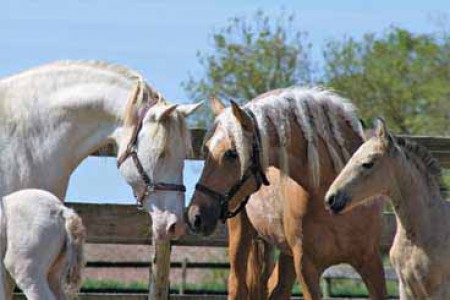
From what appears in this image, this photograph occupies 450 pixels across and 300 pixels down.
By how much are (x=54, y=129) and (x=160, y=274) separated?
1954 mm

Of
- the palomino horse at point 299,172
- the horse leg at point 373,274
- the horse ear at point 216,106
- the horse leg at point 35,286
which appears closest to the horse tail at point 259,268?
the palomino horse at point 299,172

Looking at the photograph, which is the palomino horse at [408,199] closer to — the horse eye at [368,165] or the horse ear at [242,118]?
the horse eye at [368,165]

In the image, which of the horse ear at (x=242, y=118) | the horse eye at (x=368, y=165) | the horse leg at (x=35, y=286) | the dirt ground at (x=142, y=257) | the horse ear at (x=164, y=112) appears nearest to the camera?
the horse leg at (x=35, y=286)

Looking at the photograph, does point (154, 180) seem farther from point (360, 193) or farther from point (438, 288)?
point (438, 288)

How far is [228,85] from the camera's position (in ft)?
91.8

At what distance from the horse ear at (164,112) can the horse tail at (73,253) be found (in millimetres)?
741

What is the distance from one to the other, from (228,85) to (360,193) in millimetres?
20315

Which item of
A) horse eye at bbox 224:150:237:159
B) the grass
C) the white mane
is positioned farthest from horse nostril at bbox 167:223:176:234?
the grass

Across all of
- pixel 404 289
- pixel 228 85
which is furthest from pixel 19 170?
pixel 228 85

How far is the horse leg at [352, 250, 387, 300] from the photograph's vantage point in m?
8.02

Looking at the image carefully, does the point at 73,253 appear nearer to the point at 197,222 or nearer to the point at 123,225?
the point at 197,222

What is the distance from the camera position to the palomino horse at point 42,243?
6.91 metres

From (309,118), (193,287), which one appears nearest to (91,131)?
(309,118)

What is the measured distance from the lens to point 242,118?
26.2 ft
